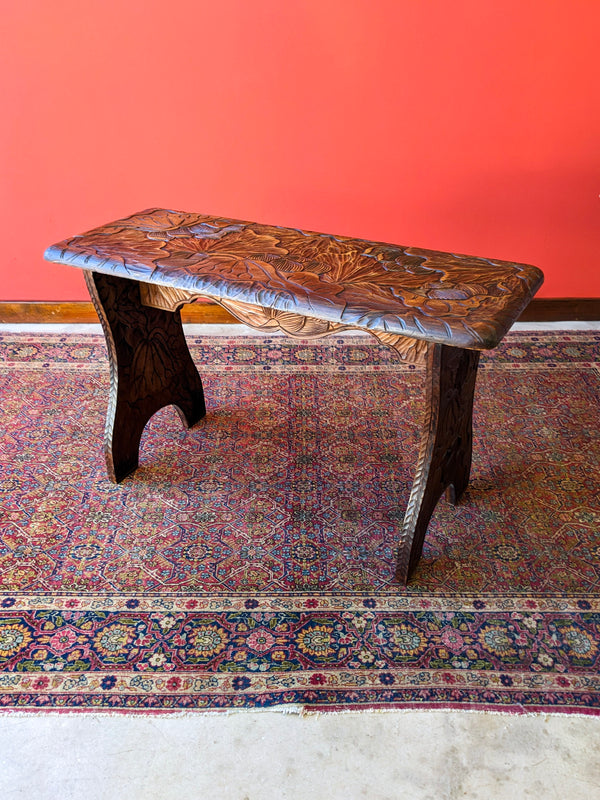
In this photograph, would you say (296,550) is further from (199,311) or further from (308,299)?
(199,311)

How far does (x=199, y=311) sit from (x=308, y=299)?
5.58 feet

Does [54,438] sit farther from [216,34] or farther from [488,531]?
[216,34]

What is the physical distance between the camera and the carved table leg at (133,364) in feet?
6.71

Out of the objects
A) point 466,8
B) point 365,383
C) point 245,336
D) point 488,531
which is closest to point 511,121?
point 466,8

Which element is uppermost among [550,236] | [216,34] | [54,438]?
[216,34]

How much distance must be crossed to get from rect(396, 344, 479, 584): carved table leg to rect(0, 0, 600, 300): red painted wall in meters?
1.42

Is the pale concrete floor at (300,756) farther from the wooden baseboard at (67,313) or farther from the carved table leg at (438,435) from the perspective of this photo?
the wooden baseboard at (67,313)

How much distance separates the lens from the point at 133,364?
7.14ft

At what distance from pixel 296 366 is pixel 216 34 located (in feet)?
4.56

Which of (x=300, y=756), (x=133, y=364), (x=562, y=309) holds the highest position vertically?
(x=133, y=364)

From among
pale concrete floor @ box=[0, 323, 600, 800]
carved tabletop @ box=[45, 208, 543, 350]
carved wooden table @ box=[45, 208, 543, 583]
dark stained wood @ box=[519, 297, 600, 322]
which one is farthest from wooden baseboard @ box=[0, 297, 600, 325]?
pale concrete floor @ box=[0, 323, 600, 800]

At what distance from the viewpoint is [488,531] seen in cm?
204

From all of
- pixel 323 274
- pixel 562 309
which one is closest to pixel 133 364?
pixel 323 274

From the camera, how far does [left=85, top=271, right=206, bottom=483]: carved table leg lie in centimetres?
204
